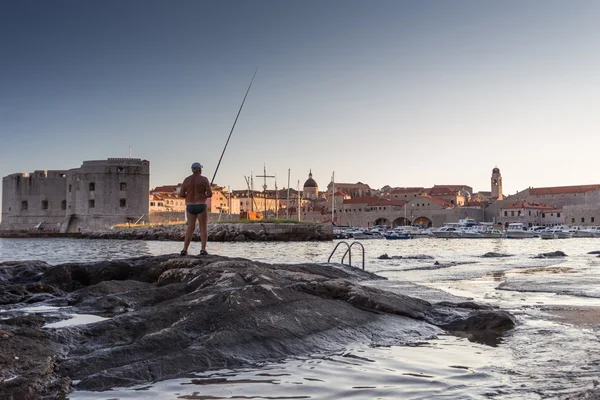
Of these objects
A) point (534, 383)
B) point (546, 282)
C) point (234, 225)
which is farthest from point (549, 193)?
point (534, 383)

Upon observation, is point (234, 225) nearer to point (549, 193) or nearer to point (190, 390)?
point (190, 390)

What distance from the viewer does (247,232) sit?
133ft

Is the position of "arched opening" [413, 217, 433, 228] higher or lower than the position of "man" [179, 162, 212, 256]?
lower

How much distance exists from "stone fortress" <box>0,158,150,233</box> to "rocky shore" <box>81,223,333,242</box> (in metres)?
6.87

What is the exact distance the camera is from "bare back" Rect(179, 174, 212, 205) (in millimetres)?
8109

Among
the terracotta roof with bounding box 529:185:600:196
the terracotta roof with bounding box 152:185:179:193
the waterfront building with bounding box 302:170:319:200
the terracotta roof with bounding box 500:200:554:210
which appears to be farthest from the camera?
the waterfront building with bounding box 302:170:319:200

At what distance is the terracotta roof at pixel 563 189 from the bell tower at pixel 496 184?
277 inches

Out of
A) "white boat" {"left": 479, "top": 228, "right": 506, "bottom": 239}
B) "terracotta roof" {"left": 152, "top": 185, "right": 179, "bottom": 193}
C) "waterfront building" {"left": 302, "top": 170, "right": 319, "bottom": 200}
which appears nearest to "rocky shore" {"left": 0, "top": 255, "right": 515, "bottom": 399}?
"white boat" {"left": 479, "top": 228, "right": 506, "bottom": 239}

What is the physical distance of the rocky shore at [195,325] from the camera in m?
3.11

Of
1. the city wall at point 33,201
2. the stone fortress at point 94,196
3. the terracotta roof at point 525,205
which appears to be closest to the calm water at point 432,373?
the stone fortress at point 94,196

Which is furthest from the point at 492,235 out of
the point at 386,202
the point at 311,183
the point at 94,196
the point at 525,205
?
the point at 311,183

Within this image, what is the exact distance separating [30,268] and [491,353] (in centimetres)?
643

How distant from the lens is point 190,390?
291cm

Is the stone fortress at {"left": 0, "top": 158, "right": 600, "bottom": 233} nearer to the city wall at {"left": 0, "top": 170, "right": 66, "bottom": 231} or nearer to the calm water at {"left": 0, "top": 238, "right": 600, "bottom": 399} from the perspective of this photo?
the city wall at {"left": 0, "top": 170, "right": 66, "bottom": 231}
